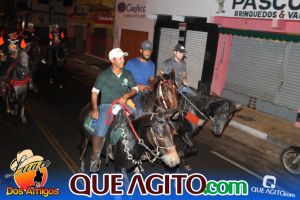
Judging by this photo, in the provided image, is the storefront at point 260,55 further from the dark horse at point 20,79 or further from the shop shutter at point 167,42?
the dark horse at point 20,79

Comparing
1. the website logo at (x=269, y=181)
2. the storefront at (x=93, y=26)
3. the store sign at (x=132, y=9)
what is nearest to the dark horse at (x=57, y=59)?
the store sign at (x=132, y=9)

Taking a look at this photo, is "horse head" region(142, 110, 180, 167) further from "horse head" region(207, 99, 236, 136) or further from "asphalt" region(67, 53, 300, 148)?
"asphalt" region(67, 53, 300, 148)

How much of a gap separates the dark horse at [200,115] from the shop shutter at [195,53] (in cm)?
1122

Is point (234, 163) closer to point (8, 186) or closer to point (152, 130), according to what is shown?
point (152, 130)

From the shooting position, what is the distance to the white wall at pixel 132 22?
2473cm

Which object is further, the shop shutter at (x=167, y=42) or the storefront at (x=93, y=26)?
the storefront at (x=93, y=26)

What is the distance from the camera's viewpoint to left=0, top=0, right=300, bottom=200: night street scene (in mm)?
6516

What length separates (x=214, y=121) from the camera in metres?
8.05

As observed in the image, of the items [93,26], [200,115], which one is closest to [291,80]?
[200,115]

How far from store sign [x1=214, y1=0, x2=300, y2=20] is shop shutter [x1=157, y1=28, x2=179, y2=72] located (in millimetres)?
4385

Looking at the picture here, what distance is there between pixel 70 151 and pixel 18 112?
4.31 meters

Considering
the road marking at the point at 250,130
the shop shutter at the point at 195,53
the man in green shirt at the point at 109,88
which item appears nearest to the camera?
the man in green shirt at the point at 109,88

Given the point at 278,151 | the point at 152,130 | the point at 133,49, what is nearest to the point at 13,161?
the point at 152,130

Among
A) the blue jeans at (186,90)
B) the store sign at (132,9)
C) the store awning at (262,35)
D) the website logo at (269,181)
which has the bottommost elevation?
the website logo at (269,181)
